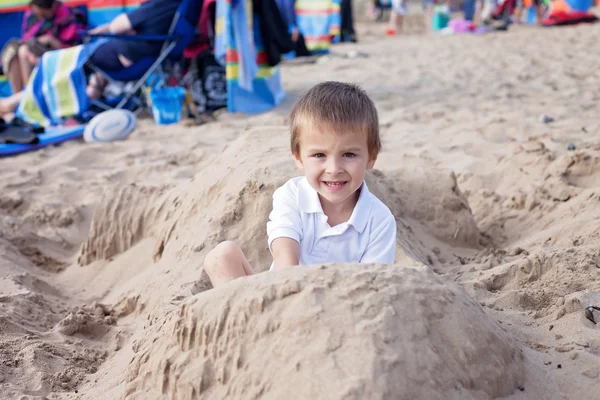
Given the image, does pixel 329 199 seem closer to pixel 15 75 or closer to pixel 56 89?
pixel 56 89

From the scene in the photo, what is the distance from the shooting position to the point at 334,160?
2.32 meters

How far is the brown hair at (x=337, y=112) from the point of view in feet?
7.52

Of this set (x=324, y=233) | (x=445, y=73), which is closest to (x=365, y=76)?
(x=445, y=73)

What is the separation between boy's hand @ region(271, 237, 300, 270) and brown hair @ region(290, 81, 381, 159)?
0.34m

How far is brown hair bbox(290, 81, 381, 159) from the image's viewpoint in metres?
2.29

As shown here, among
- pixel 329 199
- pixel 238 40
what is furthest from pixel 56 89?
pixel 329 199

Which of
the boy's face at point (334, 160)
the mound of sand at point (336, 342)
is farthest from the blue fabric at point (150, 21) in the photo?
the mound of sand at point (336, 342)

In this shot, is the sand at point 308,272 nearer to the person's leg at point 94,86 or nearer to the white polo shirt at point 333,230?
the white polo shirt at point 333,230

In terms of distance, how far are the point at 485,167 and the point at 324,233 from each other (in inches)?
101

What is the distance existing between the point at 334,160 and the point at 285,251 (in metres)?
0.36

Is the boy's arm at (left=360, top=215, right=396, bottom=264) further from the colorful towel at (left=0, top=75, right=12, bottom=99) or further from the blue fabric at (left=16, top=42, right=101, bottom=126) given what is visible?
the colorful towel at (left=0, top=75, right=12, bottom=99)

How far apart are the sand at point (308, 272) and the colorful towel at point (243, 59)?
0.41 meters

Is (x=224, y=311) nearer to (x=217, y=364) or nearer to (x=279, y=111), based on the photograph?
(x=217, y=364)

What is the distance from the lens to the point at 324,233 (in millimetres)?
2451
